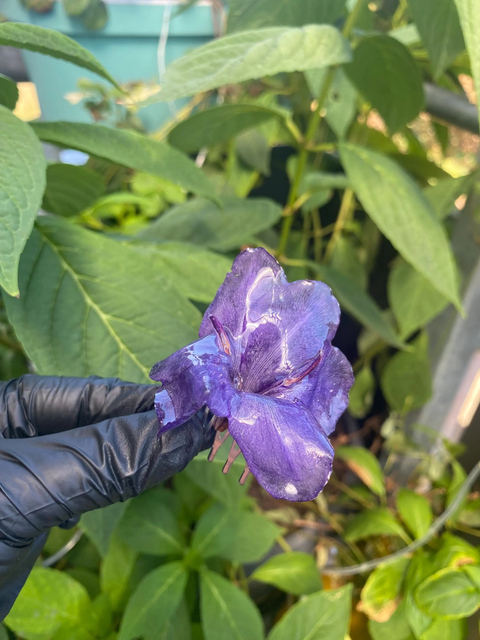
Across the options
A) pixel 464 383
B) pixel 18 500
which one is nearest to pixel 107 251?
pixel 18 500

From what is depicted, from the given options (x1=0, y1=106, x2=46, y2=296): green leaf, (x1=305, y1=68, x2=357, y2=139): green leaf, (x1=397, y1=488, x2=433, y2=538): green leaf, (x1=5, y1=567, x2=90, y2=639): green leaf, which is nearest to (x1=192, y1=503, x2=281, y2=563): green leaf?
(x1=5, y1=567, x2=90, y2=639): green leaf

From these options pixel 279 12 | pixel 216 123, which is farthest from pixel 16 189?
pixel 279 12

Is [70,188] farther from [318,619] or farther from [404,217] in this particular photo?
[318,619]

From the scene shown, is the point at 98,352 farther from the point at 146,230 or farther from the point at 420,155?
the point at 420,155

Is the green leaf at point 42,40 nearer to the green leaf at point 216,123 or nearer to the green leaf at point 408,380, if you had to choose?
the green leaf at point 216,123

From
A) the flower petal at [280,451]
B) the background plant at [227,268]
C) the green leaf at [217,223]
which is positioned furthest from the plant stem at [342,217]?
the flower petal at [280,451]

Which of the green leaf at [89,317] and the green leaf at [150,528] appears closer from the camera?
the green leaf at [89,317]
